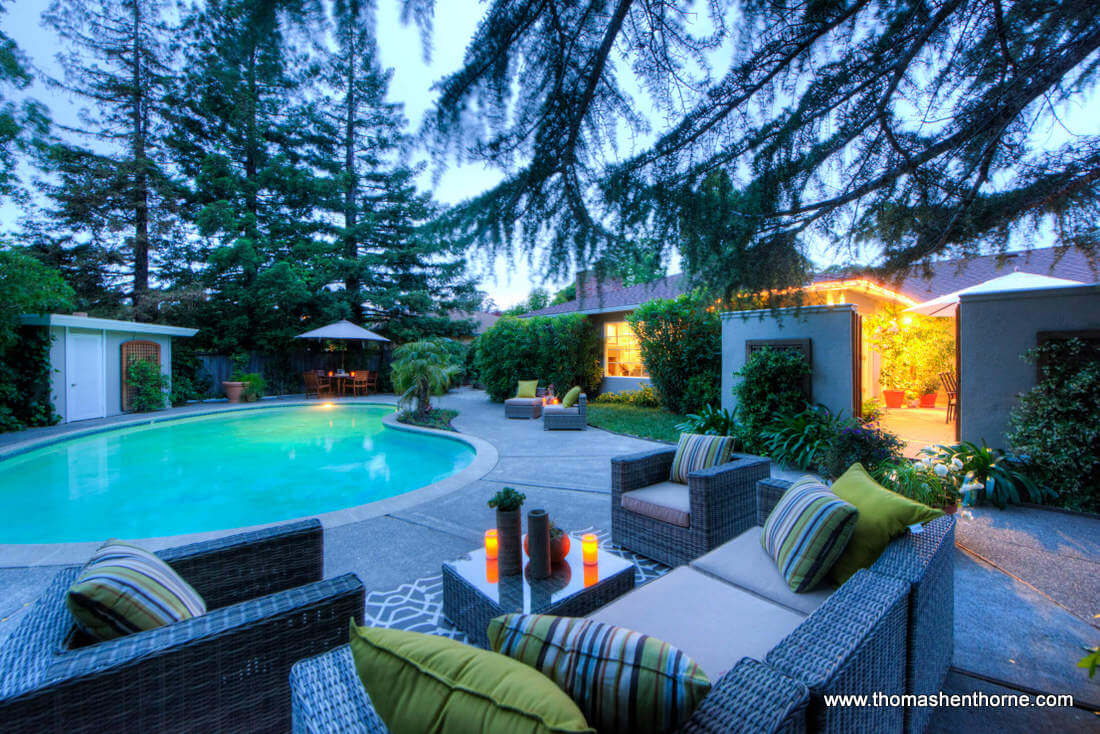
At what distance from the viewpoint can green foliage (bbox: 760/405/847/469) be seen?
5566 millimetres

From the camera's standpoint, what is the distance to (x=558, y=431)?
8.97 meters

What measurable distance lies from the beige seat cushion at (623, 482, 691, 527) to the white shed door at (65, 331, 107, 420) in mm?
12998

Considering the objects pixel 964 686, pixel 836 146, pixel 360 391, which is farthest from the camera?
pixel 360 391

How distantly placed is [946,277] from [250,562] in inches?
593

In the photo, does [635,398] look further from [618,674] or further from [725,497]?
[618,674]

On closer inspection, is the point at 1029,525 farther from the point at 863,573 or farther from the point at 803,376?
the point at 863,573

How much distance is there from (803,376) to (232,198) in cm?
1853

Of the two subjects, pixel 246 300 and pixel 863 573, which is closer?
pixel 863 573

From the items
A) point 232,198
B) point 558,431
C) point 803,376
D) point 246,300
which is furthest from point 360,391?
point 803,376

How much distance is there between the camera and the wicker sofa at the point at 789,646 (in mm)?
1060

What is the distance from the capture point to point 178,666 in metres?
1.34

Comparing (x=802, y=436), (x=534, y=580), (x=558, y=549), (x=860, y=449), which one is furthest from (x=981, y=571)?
(x=534, y=580)

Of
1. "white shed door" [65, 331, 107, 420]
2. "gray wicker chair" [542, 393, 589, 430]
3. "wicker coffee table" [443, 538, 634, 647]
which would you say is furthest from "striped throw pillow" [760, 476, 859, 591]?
"white shed door" [65, 331, 107, 420]

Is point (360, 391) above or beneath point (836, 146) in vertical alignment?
beneath
